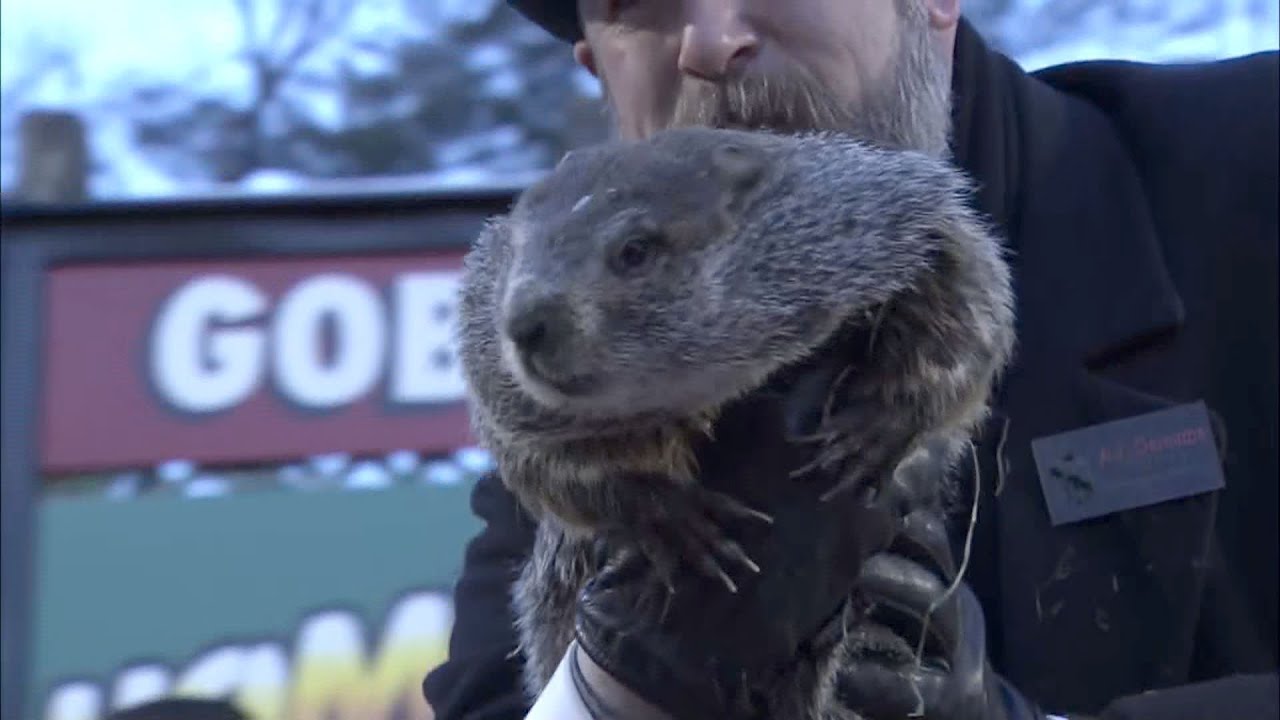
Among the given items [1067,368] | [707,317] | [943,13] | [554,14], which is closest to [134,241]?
[554,14]

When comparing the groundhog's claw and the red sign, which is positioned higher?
the groundhog's claw

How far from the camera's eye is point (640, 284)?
7.11 feet

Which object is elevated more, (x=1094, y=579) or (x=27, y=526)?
(x=1094, y=579)

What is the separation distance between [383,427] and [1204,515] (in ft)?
6.72

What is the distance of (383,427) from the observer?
437 cm

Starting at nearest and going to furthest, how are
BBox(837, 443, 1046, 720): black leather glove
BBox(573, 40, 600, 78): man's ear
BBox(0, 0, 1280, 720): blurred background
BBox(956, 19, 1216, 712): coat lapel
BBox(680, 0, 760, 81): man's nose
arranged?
BBox(837, 443, 1046, 720): black leather glove → BBox(680, 0, 760, 81): man's nose → BBox(956, 19, 1216, 712): coat lapel → BBox(573, 40, 600, 78): man's ear → BBox(0, 0, 1280, 720): blurred background

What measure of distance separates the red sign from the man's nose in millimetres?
1708

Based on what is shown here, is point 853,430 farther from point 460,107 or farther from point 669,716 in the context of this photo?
point 460,107

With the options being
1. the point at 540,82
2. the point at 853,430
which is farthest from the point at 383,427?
the point at 853,430

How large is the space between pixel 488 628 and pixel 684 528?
837 mm

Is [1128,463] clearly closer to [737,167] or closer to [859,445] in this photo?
[859,445]

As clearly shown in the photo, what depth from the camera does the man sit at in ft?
8.83

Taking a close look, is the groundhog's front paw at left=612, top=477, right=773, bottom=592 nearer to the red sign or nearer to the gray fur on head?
the gray fur on head

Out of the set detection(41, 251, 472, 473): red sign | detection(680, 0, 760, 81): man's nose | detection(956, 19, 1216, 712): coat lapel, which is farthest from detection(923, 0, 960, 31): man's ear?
A: detection(41, 251, 472, 473): red sign
